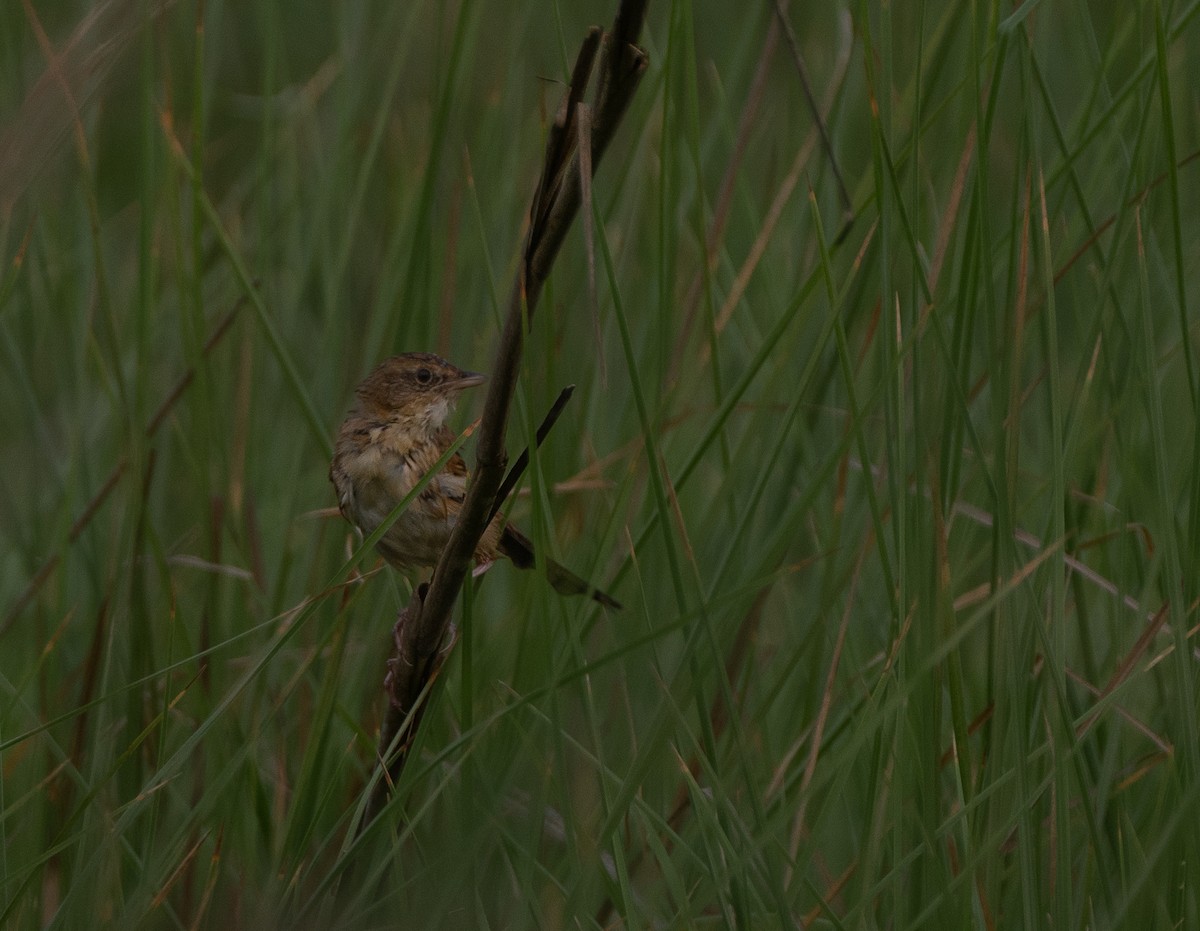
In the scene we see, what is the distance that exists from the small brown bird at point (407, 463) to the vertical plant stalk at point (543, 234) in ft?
3.35

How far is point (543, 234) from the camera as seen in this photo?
134 cm

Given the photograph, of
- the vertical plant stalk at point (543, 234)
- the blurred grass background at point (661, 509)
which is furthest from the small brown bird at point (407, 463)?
the vertical plant stalk at point (543, 234)

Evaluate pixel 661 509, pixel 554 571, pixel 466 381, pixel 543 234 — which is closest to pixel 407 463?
pixel 466 381

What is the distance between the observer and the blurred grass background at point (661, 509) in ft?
5.97

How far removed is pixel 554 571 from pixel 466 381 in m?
0.87

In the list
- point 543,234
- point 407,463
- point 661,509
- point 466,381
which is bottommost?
point 407,463

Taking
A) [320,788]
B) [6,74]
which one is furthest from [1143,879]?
[6,74]

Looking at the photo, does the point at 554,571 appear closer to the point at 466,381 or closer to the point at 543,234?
the point at 466,381

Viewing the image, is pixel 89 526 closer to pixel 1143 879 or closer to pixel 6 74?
pixel 6 74

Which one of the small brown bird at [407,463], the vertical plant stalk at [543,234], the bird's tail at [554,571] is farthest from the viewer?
the small brown bird at [407,463]

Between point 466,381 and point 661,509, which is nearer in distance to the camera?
point 661,509

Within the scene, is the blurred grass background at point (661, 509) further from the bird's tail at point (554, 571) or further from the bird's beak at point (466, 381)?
the bird's beak at point (466, 381)

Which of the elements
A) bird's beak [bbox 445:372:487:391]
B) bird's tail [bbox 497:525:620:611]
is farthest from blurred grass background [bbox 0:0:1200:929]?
bird's beak [bbox 445:372:487:391]

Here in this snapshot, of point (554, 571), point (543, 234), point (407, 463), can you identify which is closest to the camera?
point (543, 234)
